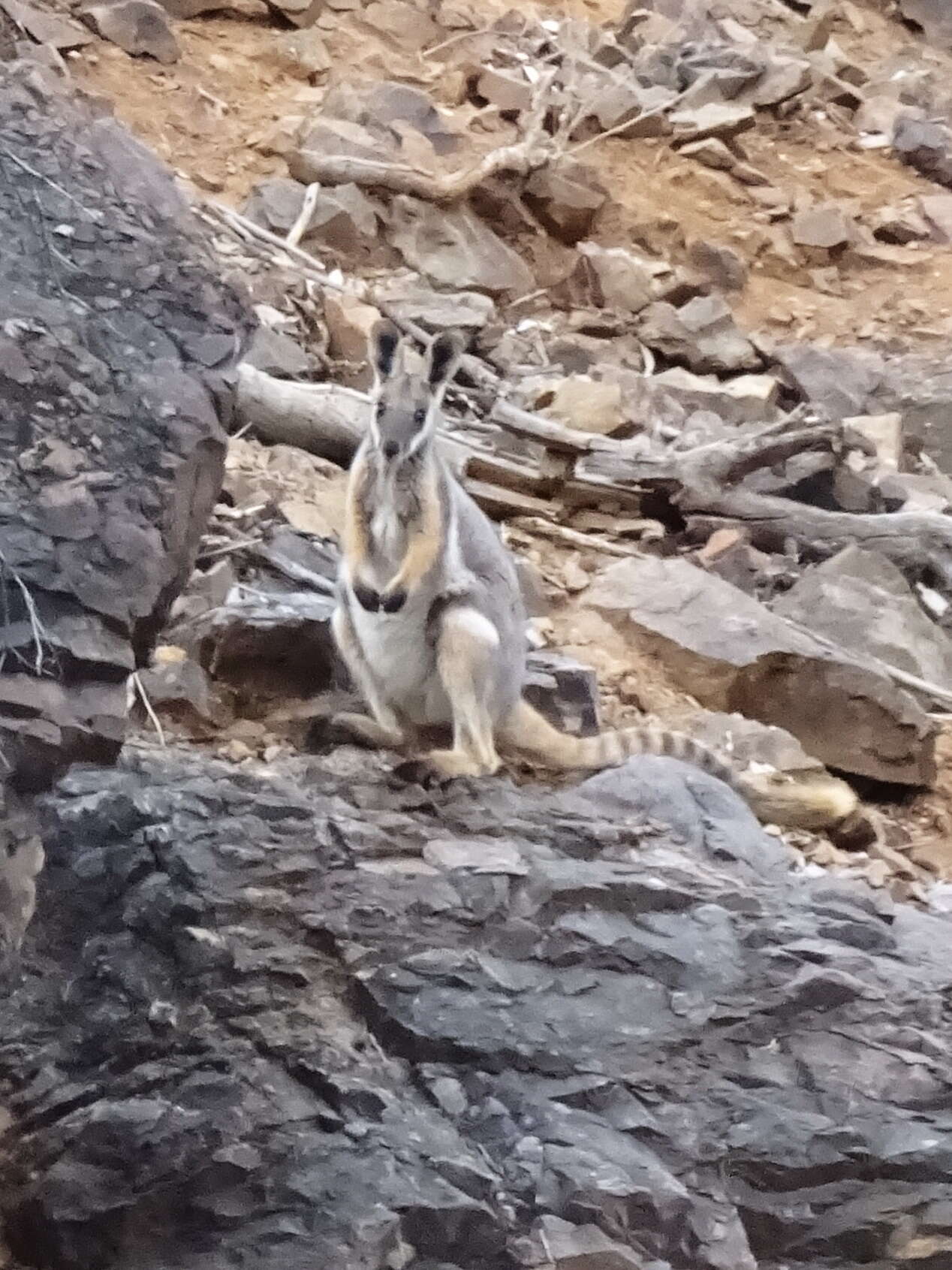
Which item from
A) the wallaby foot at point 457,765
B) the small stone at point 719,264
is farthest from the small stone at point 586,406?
the wallaby foot at point 457,765

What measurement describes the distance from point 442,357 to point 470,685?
1008mm

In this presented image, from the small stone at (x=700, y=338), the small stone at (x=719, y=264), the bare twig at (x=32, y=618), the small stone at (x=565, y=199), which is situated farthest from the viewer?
the small stone at (x=719, y=264)

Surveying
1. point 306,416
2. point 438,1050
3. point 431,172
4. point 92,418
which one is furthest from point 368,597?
point 431,172

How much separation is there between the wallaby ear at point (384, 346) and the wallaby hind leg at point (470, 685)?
0.83m

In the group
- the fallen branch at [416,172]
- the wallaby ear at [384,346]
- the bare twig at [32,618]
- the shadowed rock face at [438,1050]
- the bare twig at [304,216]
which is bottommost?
the bare twig at [304,216]

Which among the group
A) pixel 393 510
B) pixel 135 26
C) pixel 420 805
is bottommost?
pixel 420 805

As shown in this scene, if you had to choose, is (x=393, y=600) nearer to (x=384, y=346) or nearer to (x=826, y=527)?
(x=384, y=346)

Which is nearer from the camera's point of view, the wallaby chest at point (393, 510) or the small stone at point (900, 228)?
the wallaby chest at point (393, 510)

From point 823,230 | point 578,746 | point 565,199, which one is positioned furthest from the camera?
point 823,230

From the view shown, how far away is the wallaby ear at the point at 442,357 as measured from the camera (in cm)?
440

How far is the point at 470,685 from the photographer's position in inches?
173

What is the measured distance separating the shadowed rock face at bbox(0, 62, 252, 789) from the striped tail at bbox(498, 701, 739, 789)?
131cm

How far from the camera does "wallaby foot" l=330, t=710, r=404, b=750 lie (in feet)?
15.1

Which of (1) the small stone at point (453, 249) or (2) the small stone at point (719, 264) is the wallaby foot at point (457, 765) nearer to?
(1) the small stone at point (453, 249)
